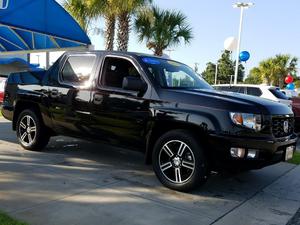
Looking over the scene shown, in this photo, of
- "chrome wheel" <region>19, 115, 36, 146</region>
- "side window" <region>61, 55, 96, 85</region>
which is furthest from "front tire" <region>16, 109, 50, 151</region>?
"side window" <region>61, 55, 96, 85</region>

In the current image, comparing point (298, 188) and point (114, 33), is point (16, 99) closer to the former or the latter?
point (298, 188)

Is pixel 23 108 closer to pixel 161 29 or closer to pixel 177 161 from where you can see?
pixel 177 161

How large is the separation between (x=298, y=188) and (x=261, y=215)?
65.0 inches

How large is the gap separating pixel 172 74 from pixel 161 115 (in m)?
0.97

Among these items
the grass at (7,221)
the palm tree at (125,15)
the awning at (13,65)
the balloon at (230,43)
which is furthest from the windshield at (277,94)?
the awning at (13,65)

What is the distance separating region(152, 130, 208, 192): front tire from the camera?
5.05 metres

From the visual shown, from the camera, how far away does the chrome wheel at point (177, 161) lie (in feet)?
17.0

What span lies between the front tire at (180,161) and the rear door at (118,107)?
38 centimetres

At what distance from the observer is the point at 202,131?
5016 mm

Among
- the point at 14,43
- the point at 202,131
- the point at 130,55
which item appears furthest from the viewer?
the point at 14,43

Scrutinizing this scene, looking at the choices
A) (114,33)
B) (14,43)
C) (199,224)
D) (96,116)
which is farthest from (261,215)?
(114,33)

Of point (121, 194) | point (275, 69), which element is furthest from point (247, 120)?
point (275, 69)

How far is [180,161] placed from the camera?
5254mm

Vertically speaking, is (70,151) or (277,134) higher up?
(277,134)
